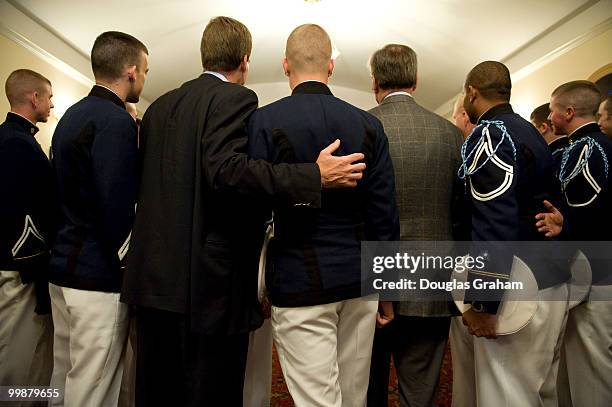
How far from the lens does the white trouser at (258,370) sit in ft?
5.22

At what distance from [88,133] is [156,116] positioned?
0.80ft

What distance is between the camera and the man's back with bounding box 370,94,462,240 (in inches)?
62.2

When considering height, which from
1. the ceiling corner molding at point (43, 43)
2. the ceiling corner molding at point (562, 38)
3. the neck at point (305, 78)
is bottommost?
the neck at point (305, 78)

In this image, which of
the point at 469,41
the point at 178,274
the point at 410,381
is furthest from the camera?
the point at 469,41

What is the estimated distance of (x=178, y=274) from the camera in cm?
127

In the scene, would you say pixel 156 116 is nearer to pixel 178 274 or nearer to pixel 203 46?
pixel 203 46

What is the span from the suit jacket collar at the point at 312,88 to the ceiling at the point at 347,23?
326 centimetres

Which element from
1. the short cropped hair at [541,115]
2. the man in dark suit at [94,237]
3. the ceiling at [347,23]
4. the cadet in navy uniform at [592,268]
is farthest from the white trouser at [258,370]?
the ceiling at [347,23]

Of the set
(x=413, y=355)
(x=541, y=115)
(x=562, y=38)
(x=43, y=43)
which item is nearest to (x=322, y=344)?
(x=413, y=355)

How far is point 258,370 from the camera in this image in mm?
1614

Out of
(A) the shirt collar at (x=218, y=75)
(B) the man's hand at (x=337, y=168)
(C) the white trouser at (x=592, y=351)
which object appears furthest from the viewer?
(C) the white trouser at (x=592, y=351)

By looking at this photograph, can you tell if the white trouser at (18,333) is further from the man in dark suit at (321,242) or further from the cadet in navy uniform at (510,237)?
the cadet in navy uniform at (510,237)

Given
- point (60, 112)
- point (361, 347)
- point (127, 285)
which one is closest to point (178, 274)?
point (127, 285)

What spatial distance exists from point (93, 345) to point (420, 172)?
4.28 feet
